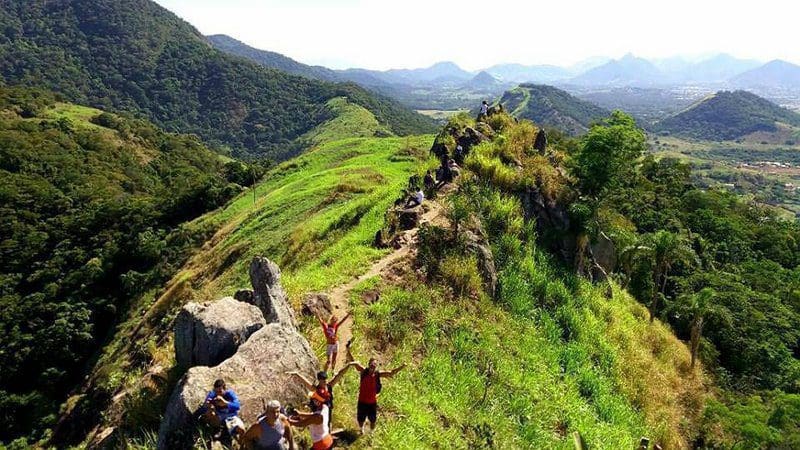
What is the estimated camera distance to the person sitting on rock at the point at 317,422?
28.4 feet

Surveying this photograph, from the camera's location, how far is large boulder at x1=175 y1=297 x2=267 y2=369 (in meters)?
11.2

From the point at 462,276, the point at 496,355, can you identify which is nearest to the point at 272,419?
the point at 496,355

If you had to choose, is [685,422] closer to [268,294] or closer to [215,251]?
[268,294]

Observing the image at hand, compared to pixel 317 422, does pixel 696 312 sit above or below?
below

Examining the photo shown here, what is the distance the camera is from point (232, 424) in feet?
28.1

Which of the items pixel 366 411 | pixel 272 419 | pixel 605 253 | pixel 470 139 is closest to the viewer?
pixel 272 419

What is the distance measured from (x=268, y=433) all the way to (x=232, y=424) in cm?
81

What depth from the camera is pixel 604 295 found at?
2372 centimetres

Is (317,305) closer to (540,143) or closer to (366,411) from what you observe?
(366,411)

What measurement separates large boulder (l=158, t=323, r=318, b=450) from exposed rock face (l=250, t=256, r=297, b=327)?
103 centimetres

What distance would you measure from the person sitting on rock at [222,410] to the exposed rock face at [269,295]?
337 cm

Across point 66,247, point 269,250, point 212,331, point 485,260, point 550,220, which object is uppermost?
point 212,331

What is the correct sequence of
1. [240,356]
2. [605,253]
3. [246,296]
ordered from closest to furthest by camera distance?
1. [240,356]
2. [246,296]
3. [605,253]

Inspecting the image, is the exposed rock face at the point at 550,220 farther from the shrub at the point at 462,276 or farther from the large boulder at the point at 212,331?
the large boulder at the point at 212,331
